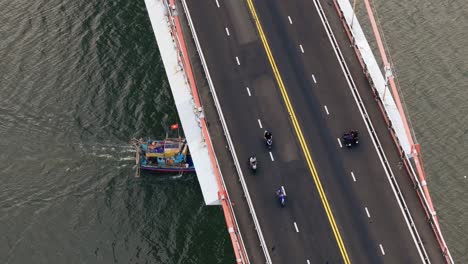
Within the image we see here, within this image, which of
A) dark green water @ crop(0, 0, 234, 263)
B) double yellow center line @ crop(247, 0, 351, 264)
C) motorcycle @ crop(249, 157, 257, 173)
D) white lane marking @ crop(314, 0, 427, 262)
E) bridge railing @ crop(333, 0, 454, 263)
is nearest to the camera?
bridge railing @ crop(333, 0, 454, 263)

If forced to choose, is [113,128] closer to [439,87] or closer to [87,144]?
[87,144]

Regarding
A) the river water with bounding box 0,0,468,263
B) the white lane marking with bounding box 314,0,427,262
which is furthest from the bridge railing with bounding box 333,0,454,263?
the river water with bounding box 0,0,468,263

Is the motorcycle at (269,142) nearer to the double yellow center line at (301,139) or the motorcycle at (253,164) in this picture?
the motorcycle at (253,164)

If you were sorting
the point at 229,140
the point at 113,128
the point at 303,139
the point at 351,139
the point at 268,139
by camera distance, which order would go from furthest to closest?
the point at 113,128 < the point at 303,139 < the point at 229,140 < the point at 268,139 < the point at 351,139

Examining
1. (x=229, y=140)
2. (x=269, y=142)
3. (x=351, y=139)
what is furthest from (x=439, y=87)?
(x=229, y=140)

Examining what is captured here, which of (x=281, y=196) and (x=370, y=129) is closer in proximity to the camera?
(x=281, y=196)

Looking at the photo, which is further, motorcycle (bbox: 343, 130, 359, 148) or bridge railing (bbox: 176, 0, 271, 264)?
motorcycle (bbox: 343, 130, 359, 148)

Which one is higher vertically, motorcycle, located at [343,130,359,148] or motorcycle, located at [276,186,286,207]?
motorcycle, located at [343,130,359,148]

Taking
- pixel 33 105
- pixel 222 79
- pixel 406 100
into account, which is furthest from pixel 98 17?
pixel 406 100

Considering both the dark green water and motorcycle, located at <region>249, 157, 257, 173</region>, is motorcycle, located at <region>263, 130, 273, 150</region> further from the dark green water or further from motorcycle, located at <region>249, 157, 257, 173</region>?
the dark green water
